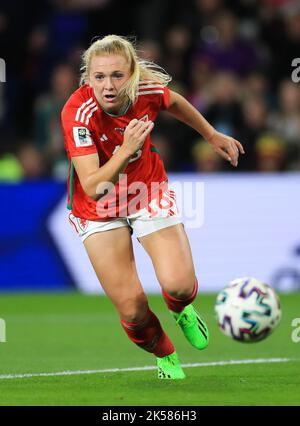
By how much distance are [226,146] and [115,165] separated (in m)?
1.32

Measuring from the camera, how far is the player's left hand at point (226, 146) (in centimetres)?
725

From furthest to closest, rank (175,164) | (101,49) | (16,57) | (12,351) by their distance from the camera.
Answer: (16,57) → (175,164) → (12,351) → (101,49)

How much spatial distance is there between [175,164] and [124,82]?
7.14 metres

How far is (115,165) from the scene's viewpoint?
6191 millimetres

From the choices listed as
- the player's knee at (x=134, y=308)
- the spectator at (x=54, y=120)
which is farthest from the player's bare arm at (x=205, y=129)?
the spectator at (x=54, y=120)

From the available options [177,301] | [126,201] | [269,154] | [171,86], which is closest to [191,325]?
[177,301]

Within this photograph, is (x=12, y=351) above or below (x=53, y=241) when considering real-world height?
below

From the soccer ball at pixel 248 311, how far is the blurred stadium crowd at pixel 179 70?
21.1 feet

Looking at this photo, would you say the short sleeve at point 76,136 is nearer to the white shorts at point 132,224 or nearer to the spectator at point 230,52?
the white shorts at point 132,224

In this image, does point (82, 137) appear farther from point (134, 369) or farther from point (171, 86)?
point (171, 86)

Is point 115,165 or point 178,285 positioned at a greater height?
point 115,165

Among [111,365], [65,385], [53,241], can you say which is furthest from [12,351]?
[53,241]
